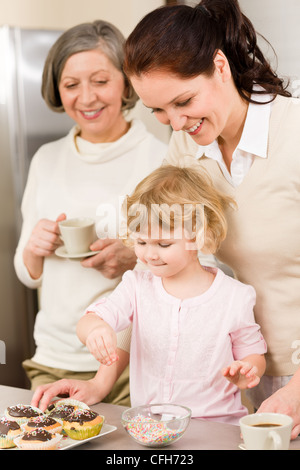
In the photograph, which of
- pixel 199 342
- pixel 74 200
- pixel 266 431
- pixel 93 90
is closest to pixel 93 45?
pixel 93 90

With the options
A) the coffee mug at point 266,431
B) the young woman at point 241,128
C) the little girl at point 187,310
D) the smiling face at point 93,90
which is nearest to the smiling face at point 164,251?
the little girl at point 187,310

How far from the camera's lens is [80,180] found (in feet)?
5.65

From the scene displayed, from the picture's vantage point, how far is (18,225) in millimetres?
1979

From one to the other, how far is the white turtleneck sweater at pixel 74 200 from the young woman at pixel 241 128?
35 cm

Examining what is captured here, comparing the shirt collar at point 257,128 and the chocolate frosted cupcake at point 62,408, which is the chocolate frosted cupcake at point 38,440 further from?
the shirt collar at point 257,128

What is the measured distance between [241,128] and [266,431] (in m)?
0.60

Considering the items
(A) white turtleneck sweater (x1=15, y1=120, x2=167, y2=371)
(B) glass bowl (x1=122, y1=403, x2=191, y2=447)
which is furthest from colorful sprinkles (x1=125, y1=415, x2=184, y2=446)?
(A) white turtleneck sweater (x1=15, y1=120, x2=167, y2=371)

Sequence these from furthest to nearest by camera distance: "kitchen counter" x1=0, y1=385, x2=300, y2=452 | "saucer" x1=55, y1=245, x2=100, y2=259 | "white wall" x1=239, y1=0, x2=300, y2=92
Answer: "saucer" x1=55, y1=245, x2=100, y2=259
"white wall" x1=239, y1=0, x2=300, y2=92
"kitchen counter" x1=0, y1=385, x2=300, y2=452

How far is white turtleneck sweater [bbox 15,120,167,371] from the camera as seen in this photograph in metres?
1.69

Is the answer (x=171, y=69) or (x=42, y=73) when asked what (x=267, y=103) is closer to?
(x=171, y=69)

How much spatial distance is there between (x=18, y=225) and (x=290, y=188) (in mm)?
979

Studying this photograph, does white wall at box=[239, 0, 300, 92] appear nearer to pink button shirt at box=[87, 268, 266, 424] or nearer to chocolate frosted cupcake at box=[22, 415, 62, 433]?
pink button shirt at box=[87, 268, 266, 424]

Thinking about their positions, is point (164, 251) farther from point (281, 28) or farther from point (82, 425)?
point (281, 28)

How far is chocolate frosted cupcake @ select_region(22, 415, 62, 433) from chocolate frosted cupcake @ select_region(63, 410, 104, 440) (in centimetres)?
1
